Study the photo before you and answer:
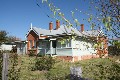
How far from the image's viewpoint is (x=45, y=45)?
37719 mm

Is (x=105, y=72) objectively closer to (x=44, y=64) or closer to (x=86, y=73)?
(x=86, y=73)

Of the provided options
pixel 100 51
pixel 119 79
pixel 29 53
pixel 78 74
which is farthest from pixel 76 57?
pixel 100 51

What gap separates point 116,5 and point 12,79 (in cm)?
589

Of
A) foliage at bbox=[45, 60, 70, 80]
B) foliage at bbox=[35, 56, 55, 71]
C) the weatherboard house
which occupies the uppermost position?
the weatherboard house

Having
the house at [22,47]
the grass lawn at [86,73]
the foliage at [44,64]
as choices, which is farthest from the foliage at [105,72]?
the house at [22,47]

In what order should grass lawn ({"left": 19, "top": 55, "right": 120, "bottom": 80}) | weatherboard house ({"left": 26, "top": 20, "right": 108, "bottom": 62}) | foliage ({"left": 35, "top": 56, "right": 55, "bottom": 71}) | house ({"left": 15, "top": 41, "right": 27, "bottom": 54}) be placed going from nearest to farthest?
grass lawn ({"left": 19, "top": 55, "right": 120, "bottom": 80}) < foliage ({"left": 35, "top": 56, "right": 55, "bottom": 71}) < weatherboard house ({"left": 26, "top": 20, "right": 108, "bottom": 62}) < house ({"left": 15, "top": 41, "right": 27, "bottom": 54})

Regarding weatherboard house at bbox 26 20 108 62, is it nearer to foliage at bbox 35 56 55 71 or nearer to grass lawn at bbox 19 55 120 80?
foliage at bbox 35 56 55 71

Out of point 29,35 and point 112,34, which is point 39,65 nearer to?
point 112,34

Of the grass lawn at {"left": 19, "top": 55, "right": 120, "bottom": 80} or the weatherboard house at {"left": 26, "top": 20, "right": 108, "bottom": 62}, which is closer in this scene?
the grass lawn at {"left": 19, "top": 55, "right": 120, "bottom": 80}

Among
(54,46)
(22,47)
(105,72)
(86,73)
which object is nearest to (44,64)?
(86,73)

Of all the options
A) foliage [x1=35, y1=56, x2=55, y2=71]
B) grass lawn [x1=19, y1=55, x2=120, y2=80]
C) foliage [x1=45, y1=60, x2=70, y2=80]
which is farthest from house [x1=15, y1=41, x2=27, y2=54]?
foliage [x1=45, y1=60, x2=70, y2=80]

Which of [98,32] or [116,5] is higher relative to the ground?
[116,5]

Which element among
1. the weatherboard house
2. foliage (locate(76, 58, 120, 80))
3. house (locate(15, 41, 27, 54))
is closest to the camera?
foliage (locate(76, 58, 120, 80))

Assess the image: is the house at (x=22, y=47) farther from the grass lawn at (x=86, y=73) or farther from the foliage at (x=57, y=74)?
the foliage at (x=57, y=74)
